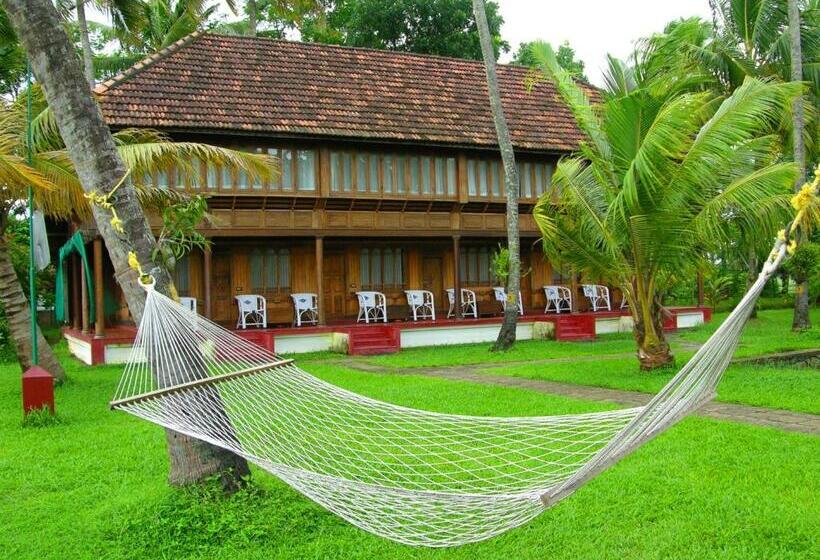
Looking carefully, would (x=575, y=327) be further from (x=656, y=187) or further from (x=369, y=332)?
(x=656, y=187)

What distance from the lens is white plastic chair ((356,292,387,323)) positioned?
1608cm

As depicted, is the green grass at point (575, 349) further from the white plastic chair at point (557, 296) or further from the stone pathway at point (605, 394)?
the white plastic chair at point (557, 296)

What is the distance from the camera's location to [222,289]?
52.3 ft

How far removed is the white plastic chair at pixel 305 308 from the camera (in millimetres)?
15602

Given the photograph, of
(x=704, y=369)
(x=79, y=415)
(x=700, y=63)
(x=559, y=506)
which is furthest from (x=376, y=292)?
(x=704, y=369)

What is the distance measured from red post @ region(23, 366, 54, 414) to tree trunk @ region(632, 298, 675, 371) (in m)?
6.67

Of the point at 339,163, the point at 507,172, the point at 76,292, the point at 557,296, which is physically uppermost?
the point at 339,163

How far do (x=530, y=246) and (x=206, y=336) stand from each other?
600 inches

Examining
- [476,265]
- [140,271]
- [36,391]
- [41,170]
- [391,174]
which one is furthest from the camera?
[476,265]

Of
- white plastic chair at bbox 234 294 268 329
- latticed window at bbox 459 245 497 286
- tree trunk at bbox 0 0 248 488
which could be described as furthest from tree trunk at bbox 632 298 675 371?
latticed window at bbox 459 245 497 286

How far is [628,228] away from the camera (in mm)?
9055

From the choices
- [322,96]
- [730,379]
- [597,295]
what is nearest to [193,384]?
[730,379]

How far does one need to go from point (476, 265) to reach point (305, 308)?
4838mm

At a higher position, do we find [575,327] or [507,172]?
[507,172]
